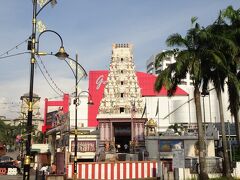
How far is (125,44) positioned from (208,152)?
76.9 ft

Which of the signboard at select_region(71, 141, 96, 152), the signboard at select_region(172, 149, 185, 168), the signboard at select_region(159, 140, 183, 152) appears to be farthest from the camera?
the signboard at select_region(71, 141, 96, 152)

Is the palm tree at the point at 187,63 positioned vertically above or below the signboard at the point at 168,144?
above

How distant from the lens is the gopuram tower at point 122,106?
52781 mm

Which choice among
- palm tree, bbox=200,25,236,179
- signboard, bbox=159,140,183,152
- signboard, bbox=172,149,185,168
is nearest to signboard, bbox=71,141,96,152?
signboard, bbox=159,140,183,152

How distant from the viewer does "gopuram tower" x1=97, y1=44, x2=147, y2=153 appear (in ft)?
173

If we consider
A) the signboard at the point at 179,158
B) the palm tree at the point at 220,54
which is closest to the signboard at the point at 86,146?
the palm tree at the point at 220,54

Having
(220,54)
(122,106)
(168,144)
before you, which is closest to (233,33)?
(220,54)

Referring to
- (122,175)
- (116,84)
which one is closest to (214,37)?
(122,175)

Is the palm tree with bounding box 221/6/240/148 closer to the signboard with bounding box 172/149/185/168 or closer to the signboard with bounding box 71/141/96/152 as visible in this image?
the signboard with bounding box 172/149/185/168

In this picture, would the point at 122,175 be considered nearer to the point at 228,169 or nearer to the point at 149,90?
the point at 228,169

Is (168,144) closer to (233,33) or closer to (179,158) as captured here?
(233,33)

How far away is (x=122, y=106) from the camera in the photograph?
5453 centimetres

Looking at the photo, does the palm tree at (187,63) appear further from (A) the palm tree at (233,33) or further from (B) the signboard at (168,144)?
(B) the signboard at (168,144)

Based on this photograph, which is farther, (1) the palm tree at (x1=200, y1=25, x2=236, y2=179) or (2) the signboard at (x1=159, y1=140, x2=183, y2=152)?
(2) the signboard at (x1=159, y1=140, x2=183, y2=152)
